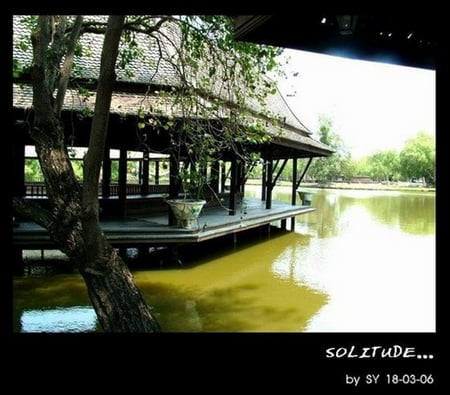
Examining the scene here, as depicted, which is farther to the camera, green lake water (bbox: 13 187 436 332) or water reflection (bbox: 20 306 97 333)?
green lake water (bbox: 13 187 436 332)

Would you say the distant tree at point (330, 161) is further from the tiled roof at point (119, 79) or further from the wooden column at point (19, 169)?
the wooden column at point (19, 169)

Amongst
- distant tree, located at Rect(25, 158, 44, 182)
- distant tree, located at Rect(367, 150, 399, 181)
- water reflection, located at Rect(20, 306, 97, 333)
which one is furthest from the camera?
distant tree, located at Rect(367, 150, 399, 181)

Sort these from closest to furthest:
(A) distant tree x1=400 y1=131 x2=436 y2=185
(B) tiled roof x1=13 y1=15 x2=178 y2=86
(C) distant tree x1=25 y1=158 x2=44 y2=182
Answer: (B) tiled roof x1=13 y1=15 x2=178 y2=86 → (C) distant tree x1=25 y1=158 x2=44 y2=182 → (A) distant tree x1=400 y1=131 x2=436 y2=185

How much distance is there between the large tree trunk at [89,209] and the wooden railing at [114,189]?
26.6ft

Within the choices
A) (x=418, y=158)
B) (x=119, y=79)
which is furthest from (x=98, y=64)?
(x=418, y=158)

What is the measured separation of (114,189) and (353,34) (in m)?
11.0

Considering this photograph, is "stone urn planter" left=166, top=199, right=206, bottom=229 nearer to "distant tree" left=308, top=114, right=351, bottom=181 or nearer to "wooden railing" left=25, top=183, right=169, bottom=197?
"wooden railing" left=25, top=183, right=169, bottom=197

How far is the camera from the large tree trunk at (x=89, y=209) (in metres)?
3.28

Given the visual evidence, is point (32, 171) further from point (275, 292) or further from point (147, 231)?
point (275, 292)

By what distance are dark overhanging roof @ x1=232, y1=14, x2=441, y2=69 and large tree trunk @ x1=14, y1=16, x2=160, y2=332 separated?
134 centimetres

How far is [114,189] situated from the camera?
41.9 feet

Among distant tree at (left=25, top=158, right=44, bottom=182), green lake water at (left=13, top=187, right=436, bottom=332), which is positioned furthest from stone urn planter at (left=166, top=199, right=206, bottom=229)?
distant tree at (left=25, top=158, right=44, bottom=182)

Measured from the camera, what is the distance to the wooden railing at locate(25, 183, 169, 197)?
38.4 ft
